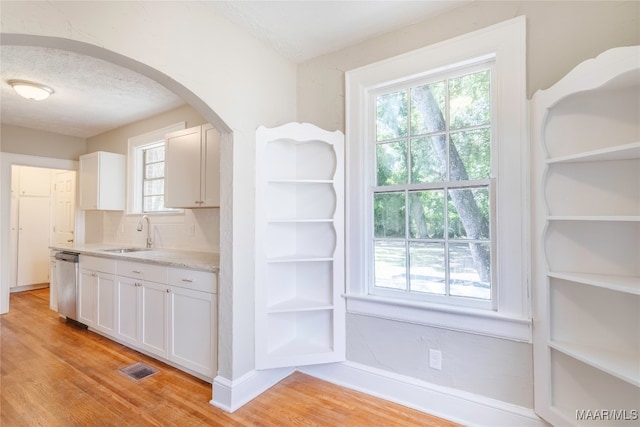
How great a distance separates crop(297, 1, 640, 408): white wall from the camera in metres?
1.54

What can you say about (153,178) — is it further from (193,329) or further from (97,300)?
(193,329)

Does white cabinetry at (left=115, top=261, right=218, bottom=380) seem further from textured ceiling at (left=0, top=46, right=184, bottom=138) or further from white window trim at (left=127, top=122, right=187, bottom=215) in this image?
textured ceiling at (left=0, top=46, right=184, bottom=138)

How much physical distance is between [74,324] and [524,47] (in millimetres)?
5013

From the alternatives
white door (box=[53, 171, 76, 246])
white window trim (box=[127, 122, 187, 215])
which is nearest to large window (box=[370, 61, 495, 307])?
white window trim (box=[127, 122, 187, 215])

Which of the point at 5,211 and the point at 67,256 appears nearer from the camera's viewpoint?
the point at 67,256

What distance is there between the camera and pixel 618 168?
146cm

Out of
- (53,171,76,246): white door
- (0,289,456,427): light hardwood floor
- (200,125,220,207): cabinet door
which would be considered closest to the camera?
(0,289,456,427): light hardwood floor

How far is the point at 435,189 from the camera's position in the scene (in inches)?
78.5

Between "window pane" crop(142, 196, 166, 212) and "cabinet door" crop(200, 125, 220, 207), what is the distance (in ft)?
4.38

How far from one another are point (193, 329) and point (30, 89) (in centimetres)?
268

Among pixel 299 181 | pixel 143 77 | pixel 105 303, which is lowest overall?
pixel 105 303

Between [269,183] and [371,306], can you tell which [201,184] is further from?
[371,306]

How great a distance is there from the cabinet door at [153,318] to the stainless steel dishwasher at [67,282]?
4.71 ft

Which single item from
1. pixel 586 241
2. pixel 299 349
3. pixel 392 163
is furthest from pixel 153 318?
pixel 586 241
